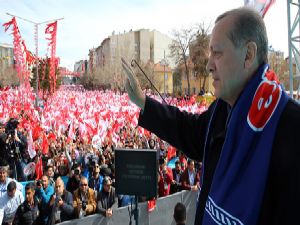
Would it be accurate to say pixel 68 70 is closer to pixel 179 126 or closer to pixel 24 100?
pixel 24 100

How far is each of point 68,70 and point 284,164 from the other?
109 meters

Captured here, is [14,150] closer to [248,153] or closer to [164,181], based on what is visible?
[164,181]

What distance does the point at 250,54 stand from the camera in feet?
3.52

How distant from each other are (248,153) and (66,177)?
7.50m

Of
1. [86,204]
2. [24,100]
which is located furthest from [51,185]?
[24,100]

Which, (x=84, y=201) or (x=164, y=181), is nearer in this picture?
(x=84, y=201)

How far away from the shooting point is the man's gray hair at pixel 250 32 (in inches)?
42.4

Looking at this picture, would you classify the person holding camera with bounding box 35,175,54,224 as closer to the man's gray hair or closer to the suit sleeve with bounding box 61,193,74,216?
the suit sleeve with bounding box 61,193,74,216

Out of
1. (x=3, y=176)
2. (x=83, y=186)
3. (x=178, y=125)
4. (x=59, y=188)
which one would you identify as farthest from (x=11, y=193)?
(x=178, y=125)

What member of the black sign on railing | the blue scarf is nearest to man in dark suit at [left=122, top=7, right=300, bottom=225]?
the blue scarf

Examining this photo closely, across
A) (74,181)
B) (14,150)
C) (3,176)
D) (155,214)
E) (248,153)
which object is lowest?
(155,214)

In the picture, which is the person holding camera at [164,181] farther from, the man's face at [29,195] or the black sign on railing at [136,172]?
the black sign on railing at [136,172]

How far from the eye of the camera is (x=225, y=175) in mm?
985

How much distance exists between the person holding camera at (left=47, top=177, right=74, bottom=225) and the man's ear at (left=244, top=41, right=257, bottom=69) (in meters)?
4.94
